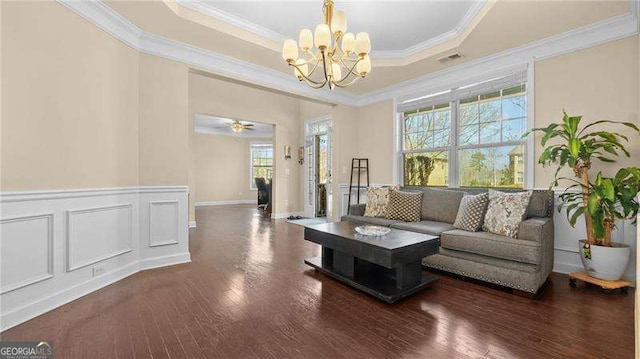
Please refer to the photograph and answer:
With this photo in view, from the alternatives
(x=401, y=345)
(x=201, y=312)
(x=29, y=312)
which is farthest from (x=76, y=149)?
(x=401, y=345)

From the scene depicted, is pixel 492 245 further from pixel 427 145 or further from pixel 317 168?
pixel 317 168

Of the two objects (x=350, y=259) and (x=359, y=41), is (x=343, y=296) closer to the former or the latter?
(x=350, y=259)

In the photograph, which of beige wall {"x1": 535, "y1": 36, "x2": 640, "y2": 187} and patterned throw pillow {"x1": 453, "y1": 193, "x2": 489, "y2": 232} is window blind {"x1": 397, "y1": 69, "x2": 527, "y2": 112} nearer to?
beige wall {"x1": 535, "y1": 36, "x2": 640, "y2": 187}

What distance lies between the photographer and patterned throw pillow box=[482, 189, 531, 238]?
2.76 metres

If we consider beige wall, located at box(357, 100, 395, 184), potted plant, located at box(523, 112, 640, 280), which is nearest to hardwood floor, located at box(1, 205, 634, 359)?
potted plant, located at box(523, 112, 640, 280)

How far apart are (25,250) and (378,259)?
267 centimetres

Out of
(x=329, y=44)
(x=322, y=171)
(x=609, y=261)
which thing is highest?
(x=329, y=44)

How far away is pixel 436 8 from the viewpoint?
2924 mm

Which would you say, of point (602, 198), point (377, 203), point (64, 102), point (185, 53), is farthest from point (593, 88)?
point (64, 102)

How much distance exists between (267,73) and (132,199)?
8.00 ft

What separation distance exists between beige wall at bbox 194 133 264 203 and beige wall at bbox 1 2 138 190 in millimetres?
6897

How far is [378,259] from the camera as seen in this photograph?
2318 mm

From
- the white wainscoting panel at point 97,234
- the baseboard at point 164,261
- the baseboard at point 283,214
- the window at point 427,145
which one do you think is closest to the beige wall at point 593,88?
the window at point 427,145

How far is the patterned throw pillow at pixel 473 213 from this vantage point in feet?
10.1
